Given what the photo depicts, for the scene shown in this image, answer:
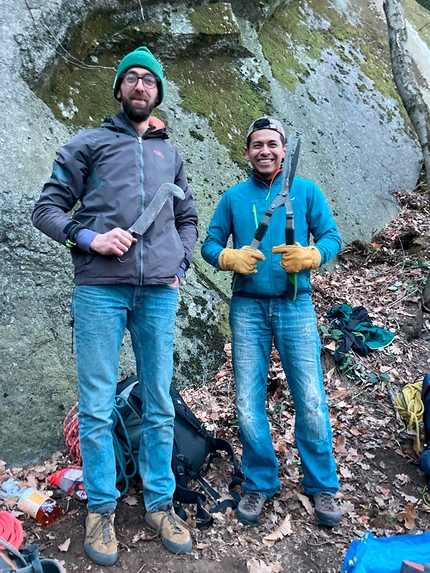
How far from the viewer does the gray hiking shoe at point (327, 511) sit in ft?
11.7

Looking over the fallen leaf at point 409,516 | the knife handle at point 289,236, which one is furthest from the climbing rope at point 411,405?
the knife handle at point 289,236

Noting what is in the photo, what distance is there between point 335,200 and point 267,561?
24.9 feet

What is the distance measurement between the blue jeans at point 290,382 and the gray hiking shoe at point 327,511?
7 cm

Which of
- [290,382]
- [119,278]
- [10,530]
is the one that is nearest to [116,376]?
[119,278]

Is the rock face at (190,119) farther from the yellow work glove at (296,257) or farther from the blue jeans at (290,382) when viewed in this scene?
the yellow work glove at (296,257)

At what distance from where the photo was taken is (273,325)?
12.1 feet

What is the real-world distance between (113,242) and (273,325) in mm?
1471

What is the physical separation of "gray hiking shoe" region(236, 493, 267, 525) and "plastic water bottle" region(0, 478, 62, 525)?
1.43 meters

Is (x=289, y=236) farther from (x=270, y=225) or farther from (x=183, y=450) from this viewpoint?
(x=183, y=450)

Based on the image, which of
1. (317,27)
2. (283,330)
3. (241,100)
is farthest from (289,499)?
(317,27)

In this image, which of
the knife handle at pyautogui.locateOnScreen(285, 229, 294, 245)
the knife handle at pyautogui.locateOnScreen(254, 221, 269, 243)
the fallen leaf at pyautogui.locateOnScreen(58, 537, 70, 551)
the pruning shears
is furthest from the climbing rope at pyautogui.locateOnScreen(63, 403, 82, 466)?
the knife handle at pyautogui.locateOnScreen(285, 229, 294, 245)

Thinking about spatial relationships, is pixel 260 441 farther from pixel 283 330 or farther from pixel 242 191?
pixel 242 191

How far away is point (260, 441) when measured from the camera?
369cm

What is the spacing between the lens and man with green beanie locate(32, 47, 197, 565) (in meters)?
3.12
